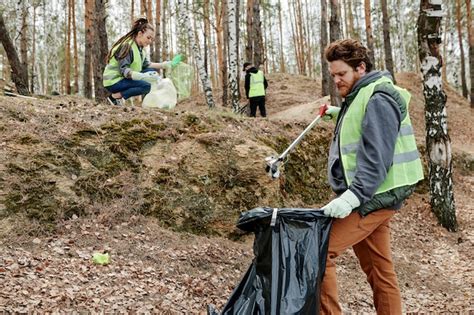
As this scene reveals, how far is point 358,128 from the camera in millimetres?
2660

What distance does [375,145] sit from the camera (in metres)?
2.51

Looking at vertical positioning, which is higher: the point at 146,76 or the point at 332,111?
the point at 146,76

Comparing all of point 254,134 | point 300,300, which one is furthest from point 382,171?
point 254,134

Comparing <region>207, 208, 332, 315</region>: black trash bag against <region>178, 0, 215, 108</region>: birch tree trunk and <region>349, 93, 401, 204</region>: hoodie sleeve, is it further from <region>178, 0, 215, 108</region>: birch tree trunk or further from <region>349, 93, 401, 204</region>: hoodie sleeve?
<region>178, 0, 215, 108</region>: birch tree trunk

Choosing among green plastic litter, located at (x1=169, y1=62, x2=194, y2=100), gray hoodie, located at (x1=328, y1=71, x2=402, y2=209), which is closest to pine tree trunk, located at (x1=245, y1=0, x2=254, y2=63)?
green plastic litter, located at (x1=169, y1=62, x2=194, y2=100)

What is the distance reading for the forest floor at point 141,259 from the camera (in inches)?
139

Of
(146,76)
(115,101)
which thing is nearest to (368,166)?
(146,76)

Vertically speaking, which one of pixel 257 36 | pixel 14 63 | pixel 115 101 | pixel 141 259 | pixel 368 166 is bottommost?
pixel 141 259


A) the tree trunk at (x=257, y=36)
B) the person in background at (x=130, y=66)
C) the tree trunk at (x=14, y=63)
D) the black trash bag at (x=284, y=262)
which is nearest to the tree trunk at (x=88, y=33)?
the tree trunk at (x=14, y=63)

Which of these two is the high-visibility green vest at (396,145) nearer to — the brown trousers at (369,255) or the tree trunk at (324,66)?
the brown trousers at (369,255)

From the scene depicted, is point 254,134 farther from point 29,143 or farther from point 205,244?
point 29,143

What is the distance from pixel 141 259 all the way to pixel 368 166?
2582 mm

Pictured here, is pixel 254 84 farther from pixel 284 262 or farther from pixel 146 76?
pixel 284 262

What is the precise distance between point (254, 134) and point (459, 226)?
Answer: 11.9 feet
